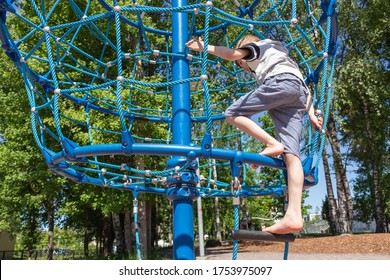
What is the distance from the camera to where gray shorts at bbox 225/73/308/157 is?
2.15m

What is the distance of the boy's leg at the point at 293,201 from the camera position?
79.3 inches

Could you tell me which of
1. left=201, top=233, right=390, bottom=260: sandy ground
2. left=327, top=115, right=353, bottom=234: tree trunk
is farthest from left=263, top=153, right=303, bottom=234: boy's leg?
left=327, top=115, right=353, bottom=234: tree trunk

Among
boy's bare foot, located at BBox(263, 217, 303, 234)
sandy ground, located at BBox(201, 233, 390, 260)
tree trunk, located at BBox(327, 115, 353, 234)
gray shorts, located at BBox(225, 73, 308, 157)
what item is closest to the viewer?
boy's bare foot, located at BBox(263, 217, 303, 234)

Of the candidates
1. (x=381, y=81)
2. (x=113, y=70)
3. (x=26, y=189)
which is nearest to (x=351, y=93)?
(x=381, y=81)

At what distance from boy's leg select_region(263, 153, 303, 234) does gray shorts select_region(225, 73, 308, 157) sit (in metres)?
0.06

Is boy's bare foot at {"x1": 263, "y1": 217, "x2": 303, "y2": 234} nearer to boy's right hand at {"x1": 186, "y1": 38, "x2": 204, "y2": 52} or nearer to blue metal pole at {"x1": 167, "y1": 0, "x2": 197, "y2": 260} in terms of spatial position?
blue metal pole at {"x1": 167, "y1": 0, "x2": 197, "y2": 260}

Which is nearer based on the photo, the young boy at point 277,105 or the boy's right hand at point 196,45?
the young boy at point 277,105

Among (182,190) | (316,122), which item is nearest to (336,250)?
(316,122)

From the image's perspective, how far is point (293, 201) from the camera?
2.05 m

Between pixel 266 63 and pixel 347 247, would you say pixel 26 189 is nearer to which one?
pixel 347 247

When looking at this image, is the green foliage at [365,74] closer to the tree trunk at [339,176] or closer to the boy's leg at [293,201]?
the tree trunk at [339,176]

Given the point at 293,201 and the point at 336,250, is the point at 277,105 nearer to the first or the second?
the point at 293,201

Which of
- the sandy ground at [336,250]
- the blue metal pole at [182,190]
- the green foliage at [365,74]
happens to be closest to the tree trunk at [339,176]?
the green foliage at [365,74]
